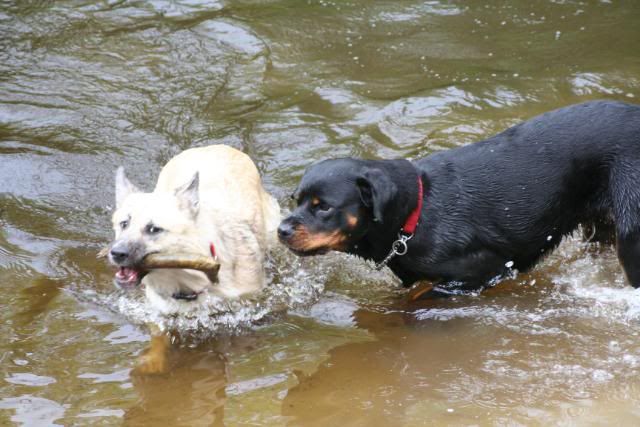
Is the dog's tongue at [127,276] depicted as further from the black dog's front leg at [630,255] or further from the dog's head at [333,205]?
the black dog's front leg at [630,255]

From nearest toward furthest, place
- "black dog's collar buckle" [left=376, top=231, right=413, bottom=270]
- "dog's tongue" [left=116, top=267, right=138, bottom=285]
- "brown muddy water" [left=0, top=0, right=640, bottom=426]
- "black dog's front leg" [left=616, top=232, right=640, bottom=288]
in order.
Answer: "brown muddy water" [left=0, top=0, right=640, bottom=426] < "dog's tongue" [left=116, top=267, right=138, bottom=285] < "black dog's front leg" [left=616, top=232, right=640, bottom=288] < "black dog's collar buckle" [left=376, top=231, right=413, bottom=270]

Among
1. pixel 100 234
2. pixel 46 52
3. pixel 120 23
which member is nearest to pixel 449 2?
pixel 120 23

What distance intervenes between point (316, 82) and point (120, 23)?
3114 millimetres

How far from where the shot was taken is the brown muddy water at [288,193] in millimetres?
4539

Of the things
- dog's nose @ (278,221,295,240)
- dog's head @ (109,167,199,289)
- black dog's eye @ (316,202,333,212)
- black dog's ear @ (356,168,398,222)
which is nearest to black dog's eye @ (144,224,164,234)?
dog's head @ (109,167,199,289)

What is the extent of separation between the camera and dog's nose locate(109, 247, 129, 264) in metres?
4.74

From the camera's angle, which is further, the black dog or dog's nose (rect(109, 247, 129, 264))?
the black dog

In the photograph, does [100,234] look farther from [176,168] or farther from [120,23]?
[120,23]

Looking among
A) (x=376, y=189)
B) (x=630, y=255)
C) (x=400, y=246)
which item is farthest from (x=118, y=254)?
(x=630, y=255)

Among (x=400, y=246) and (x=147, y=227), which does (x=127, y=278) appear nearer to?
(x=147, y=227)

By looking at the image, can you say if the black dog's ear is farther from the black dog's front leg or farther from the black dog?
the black dog's front leg

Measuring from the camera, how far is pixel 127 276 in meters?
4.88

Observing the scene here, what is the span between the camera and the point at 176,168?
6.38m

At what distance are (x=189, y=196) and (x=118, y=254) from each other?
698 millimetres
